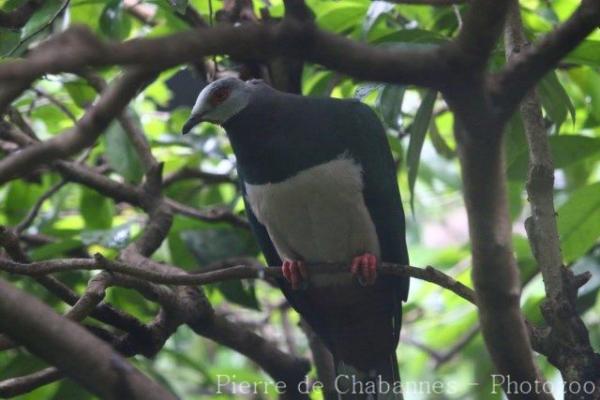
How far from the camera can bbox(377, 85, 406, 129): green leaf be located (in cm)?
315

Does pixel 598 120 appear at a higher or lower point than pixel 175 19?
lower

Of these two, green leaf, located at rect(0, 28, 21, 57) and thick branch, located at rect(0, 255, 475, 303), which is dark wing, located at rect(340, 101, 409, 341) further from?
green leaf, located at rect(0, 28, 21, 57)

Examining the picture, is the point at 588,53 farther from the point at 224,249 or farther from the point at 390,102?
the point at 224,249

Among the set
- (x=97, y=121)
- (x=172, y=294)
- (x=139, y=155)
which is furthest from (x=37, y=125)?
(x=97, y=121)

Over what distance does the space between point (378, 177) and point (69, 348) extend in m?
1.93

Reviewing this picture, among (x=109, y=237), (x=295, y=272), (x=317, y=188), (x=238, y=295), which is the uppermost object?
(x=317, y=188)

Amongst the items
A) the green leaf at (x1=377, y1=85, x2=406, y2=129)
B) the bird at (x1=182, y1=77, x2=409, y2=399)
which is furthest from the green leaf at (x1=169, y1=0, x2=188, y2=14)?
the green leaf at (x1=377, y1=85, x2=406, y2=129)

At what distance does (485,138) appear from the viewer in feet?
5.41

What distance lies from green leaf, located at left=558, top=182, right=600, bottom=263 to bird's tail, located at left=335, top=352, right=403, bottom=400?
2.77 feet

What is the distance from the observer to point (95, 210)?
4121 mm

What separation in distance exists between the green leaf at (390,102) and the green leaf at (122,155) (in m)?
1.18

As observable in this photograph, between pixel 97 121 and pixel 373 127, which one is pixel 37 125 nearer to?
pixel 373 127

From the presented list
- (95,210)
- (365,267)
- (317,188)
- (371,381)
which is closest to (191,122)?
(317,188)

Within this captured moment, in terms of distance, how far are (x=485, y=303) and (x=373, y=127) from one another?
1.74 m
